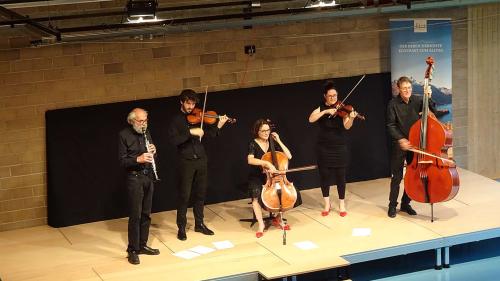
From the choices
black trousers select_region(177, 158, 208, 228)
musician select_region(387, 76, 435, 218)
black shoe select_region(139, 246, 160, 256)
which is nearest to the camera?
black shoe select_region(139, 246, 160, 256)

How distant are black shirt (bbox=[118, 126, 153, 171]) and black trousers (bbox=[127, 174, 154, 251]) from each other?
96 millimetres

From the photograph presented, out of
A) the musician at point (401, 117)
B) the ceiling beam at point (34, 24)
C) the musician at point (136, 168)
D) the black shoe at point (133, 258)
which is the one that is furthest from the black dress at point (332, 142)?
the ceiling beam at point (34, 24)

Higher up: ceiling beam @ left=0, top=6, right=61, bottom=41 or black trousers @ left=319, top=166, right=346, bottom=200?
ceiling beam @ left=0, top=6, right=61, bottom=41

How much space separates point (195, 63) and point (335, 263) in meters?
2.94

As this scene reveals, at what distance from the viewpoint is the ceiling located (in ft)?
31.0

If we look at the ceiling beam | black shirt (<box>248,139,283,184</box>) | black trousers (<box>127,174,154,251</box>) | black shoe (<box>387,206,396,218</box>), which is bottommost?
black shoe (<box>387,206,396,218</box>)

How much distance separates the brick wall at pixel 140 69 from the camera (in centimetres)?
986

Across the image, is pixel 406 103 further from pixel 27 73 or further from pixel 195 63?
pixel 27 73

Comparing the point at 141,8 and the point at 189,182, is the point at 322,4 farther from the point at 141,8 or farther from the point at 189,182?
the point at 189,182

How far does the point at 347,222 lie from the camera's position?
9.69m

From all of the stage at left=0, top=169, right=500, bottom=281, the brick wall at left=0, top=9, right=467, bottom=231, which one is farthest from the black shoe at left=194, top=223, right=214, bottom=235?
the brick wall at left=0, top=9, right=467, bottom=231

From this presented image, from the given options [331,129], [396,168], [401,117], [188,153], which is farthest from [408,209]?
[188,153]

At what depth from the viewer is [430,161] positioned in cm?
906

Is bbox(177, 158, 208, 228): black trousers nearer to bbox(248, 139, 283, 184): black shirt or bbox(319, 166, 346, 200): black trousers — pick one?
bbox(248, 139, 283, 184): black shirt
